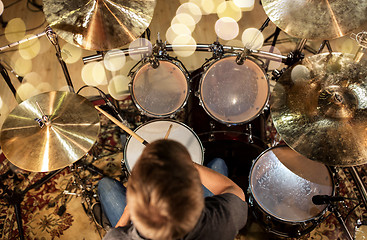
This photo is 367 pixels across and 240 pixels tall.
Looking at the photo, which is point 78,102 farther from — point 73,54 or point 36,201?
point 73,54

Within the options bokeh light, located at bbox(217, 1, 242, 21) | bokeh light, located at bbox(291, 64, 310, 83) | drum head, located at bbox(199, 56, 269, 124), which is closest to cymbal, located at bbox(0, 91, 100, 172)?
drum head, located at bbox(199, 56, 269, 124)

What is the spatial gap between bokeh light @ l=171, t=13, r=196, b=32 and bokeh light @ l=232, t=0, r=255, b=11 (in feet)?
2.10

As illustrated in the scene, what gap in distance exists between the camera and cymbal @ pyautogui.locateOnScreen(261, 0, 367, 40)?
1.71 m

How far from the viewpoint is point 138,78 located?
2.03 metres

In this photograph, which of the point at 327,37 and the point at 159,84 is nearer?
the point at 327,37

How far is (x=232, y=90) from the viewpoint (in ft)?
6.64

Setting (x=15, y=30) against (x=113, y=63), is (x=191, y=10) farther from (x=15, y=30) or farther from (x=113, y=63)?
(x=15, y=30)

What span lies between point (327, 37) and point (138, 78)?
4.21ft

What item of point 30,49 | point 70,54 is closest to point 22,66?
point 30,49

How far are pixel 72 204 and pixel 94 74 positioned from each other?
1.38m

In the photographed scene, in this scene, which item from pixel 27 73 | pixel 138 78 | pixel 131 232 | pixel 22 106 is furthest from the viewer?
pixel 27 73

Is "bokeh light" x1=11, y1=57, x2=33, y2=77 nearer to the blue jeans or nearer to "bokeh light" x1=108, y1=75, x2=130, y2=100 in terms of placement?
"bokeh light" x1=108, y1=75, x2=130, y2=100

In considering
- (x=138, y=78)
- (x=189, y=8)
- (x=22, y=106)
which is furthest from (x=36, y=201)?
(x=189, y=8)

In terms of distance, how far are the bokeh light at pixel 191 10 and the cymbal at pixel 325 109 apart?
6.77 ft
